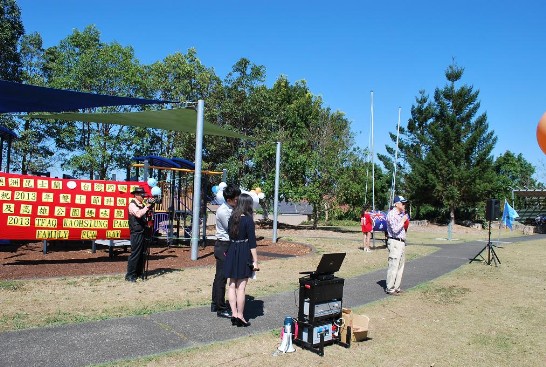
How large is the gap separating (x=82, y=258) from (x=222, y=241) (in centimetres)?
648

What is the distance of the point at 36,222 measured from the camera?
10.7 meters

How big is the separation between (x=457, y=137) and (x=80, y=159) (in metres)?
28.0

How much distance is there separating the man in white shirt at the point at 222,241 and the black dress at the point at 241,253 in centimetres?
46

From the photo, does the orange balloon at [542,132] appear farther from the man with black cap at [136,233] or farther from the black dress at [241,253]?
the man with black cap at [136,233]

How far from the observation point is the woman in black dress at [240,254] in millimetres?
6012

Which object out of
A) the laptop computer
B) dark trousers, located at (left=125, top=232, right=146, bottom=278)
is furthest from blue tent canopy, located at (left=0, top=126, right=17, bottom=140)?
the laptop computer

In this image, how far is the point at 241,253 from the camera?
19.8 feet

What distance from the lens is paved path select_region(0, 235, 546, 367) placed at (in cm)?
479

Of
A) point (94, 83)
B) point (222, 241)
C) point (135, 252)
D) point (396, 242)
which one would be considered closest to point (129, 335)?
point (222, 241)

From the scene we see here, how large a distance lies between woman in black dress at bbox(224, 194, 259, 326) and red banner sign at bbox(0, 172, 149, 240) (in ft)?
20.5

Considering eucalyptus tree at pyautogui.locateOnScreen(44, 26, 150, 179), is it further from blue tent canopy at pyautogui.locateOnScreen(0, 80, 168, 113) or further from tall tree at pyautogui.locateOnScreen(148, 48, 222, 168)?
blue tent canopy at pyautogui.locateOnScreen(0, 80, 168, 113)

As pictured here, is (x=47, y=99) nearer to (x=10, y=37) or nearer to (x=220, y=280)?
(x=220, y=280)

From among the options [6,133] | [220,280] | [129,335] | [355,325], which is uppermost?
[6,133]

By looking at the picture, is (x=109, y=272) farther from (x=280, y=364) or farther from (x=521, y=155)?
(x=521, y=155)
